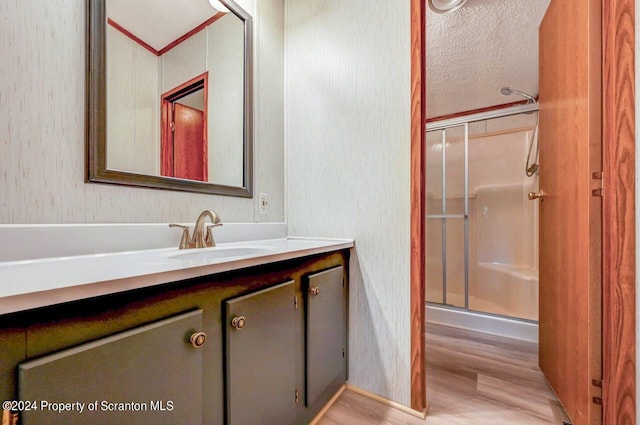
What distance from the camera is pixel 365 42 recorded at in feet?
4.80

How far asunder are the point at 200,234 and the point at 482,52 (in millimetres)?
2083

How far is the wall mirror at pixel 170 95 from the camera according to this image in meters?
0.98

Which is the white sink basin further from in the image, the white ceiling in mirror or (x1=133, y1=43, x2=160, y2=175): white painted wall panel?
the white ceiling in mirror

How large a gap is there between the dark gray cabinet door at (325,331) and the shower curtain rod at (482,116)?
6.05ft

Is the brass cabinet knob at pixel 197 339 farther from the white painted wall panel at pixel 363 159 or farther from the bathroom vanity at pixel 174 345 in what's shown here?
the white painted wall panel at pixel 363 159

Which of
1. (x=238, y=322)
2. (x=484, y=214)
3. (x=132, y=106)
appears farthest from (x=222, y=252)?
(x=484, y=214)

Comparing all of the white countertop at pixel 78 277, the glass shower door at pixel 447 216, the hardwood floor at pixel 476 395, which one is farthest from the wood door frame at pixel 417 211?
the glass shower door at pixel 447 216

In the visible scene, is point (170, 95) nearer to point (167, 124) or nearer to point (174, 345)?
point (167, 124)

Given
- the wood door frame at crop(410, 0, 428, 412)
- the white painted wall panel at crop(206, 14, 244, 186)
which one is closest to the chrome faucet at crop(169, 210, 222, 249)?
the white painted wall panel at crop(206, 14, 244, 186)

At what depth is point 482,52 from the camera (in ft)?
6.23

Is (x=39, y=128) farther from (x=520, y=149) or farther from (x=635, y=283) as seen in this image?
(x=520, y=149)

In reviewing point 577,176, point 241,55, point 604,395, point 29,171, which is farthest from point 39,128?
point 604,395

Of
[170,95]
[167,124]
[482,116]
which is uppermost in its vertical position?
[482,116]

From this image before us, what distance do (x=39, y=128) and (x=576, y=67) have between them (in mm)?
1944
